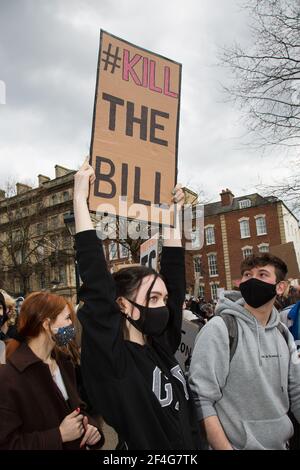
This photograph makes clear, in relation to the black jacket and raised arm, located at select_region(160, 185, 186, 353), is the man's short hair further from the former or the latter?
the black jacket

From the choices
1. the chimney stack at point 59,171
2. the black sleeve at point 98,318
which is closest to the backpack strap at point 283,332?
the black sleeve at point 98,318

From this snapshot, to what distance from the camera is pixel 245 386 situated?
221 centimetres

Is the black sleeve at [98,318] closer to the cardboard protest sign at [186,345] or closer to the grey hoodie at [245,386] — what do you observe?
the grey hoodie at [245,386]

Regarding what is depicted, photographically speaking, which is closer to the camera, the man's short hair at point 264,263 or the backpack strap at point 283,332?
the backpack strap at point 283,332

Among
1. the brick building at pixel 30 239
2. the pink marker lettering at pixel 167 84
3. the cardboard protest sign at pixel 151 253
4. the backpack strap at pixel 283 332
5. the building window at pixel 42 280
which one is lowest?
the backpack strap at pixel 283 332

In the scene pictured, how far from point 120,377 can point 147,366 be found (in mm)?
170

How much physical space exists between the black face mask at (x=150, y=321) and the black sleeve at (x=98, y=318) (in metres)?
0.16

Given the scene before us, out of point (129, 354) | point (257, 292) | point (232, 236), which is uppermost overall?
point (232, 236)

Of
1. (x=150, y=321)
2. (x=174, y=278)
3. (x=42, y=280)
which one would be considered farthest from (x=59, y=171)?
(x=150, y=321)

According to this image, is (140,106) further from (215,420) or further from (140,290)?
(215,420)

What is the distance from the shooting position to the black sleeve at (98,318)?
5.48 ft

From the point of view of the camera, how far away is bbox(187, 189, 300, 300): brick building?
41.1 meters

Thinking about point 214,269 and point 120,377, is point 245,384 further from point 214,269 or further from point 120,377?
point 214,269
